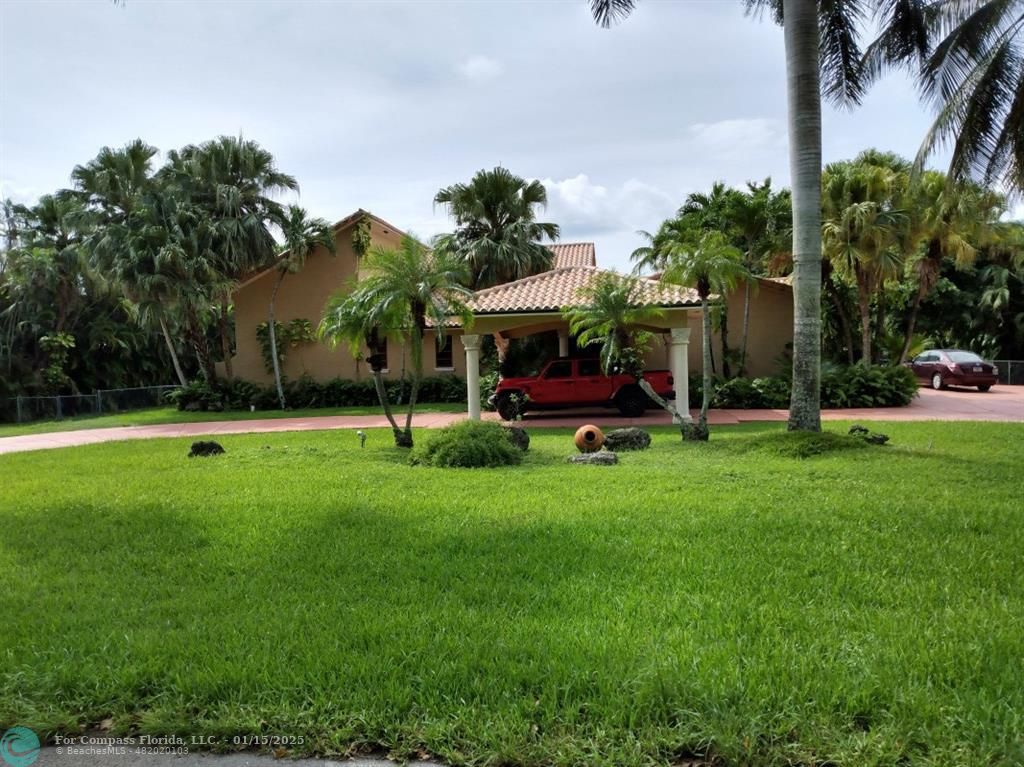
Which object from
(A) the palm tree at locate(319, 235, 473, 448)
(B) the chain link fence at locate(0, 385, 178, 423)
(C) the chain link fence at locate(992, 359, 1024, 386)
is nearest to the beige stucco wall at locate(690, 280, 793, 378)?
(C) the chain link fence at locate(992, 359, 1024, 386)

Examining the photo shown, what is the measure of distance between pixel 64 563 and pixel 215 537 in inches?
44.7

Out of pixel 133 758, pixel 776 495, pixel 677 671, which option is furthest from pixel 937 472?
pixel 133 758

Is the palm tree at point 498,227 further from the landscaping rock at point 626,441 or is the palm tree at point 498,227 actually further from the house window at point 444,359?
the landscaping rock at point 626,441

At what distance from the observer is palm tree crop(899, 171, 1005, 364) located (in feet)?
57.6

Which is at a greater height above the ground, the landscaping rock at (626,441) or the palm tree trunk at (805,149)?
the palm tree trunk at (805,149)

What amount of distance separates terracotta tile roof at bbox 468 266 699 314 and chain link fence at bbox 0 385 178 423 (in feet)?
65.8

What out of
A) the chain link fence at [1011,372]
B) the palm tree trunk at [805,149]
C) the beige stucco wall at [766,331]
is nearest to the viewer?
the palm tree trunk at [805,149]

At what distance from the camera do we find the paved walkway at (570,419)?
16281 mm

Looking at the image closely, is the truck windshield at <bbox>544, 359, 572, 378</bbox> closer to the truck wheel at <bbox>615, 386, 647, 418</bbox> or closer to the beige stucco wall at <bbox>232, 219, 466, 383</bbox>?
the truck wheel at <bbox>615, 386, 647, 418</bbox>

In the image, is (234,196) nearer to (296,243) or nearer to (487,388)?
(296,243)

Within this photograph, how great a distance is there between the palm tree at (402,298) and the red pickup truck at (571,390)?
6689 millimetres

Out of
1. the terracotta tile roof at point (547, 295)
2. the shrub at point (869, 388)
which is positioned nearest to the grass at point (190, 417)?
the terracotta tile roof at point (547, 295)

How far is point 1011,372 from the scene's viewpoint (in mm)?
27797

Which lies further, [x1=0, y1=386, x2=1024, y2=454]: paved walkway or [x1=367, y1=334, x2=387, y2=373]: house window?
[x1=0, y1=386, x2=1024, y2=454]: paved walkway
